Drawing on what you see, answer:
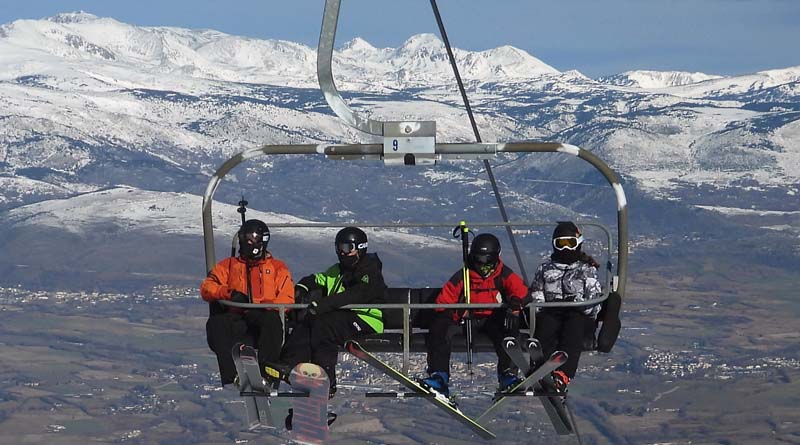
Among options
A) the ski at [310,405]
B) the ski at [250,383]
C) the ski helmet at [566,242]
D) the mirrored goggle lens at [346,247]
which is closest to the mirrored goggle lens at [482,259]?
the ski helmet at [566,242]

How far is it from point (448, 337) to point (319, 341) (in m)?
1.38

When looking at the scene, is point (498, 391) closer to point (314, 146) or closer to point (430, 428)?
point (314, 146)

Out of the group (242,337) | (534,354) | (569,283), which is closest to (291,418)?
(242,337)

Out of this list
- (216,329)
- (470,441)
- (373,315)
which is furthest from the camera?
(470,441)

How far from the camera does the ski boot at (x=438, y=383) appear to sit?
38.2 feet

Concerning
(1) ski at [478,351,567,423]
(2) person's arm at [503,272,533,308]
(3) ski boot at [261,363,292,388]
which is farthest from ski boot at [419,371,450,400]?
(3) ski boot at [261,363,292,388]

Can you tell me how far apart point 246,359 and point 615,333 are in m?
3.77

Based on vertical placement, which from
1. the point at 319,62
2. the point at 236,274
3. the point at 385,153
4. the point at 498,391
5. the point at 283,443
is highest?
the point at 319,62

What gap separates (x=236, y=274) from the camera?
12.1 m

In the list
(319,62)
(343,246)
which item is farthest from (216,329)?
(319,62)

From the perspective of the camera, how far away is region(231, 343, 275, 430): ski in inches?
448

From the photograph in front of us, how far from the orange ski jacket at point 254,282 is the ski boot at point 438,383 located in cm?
→ 157

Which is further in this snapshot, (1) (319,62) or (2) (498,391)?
(2) (498,391)

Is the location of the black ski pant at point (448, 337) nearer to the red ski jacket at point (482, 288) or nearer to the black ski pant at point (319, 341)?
the red ski jacket at point (482, 288)
